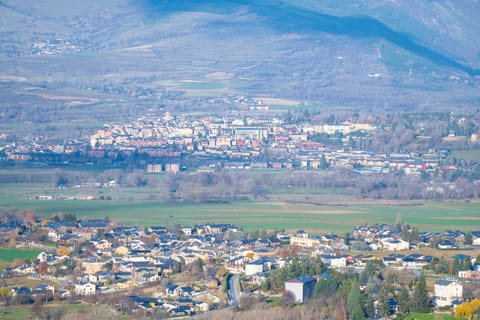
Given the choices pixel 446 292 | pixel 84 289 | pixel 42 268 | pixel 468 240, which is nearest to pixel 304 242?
pixel 468 240

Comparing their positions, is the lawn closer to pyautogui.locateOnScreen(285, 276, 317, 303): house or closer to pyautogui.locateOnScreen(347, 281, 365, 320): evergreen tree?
pyautogui.locateOnScreen(285, 276, 317, 303): house

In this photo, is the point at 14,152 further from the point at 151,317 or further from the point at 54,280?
the point at 151,317

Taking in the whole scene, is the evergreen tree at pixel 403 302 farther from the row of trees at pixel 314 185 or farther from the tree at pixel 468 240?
the row of trees at pixel 314 185

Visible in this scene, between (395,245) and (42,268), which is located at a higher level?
(395,245)

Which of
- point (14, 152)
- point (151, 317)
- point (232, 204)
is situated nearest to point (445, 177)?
point (232, 204)

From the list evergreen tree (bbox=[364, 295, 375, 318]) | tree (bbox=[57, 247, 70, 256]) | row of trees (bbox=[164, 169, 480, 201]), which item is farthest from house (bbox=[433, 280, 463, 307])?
row of trees (bbox=[164, 169, 480, 201])

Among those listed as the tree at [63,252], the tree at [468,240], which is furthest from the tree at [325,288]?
the tree at [468,240]

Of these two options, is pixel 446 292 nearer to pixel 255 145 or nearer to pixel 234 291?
pixel 234 291
